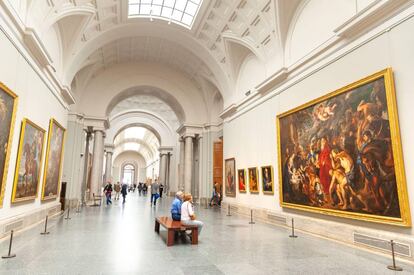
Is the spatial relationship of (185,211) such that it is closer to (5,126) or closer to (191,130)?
(5,126)

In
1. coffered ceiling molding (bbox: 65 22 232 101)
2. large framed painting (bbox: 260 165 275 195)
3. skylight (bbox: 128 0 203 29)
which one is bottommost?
large framed painting (bbox: 260 165 275 195)

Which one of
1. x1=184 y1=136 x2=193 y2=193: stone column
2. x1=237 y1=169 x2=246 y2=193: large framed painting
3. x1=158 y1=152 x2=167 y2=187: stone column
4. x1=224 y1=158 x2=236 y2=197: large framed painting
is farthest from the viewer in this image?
x1=158 y1=152 x2=167 y2=187: stone column

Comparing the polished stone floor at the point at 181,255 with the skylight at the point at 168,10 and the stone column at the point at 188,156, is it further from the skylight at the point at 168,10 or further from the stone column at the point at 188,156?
the stone column at the point at 188,156

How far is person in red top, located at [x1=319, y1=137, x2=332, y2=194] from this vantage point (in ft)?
27.4

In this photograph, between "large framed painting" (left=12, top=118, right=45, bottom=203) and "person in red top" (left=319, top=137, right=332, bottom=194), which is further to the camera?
"large framed painting" (left=12, top=118, right=45, bottom=203)

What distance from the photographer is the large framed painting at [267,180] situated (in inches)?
457

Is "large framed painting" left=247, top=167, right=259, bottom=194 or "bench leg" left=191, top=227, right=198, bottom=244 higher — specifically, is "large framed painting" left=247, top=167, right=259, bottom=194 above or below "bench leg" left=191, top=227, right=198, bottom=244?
above

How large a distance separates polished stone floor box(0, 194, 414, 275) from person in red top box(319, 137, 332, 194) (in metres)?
1.70

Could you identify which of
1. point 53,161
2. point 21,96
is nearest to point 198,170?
point 53,161

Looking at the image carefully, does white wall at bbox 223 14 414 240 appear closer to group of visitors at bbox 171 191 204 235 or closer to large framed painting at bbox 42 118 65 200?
group of visitors at bbox 171 191 204 235

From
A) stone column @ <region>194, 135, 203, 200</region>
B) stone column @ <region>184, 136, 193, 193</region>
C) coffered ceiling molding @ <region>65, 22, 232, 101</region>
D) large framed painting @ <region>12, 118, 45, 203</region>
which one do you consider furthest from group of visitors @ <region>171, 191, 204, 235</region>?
stone column @ <region>184, 136, 193, 193</region>

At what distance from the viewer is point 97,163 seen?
1877 cm

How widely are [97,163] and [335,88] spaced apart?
15718mm

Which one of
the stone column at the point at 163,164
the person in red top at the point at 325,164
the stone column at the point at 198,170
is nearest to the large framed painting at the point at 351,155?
the person in red top at the point at 325,164
